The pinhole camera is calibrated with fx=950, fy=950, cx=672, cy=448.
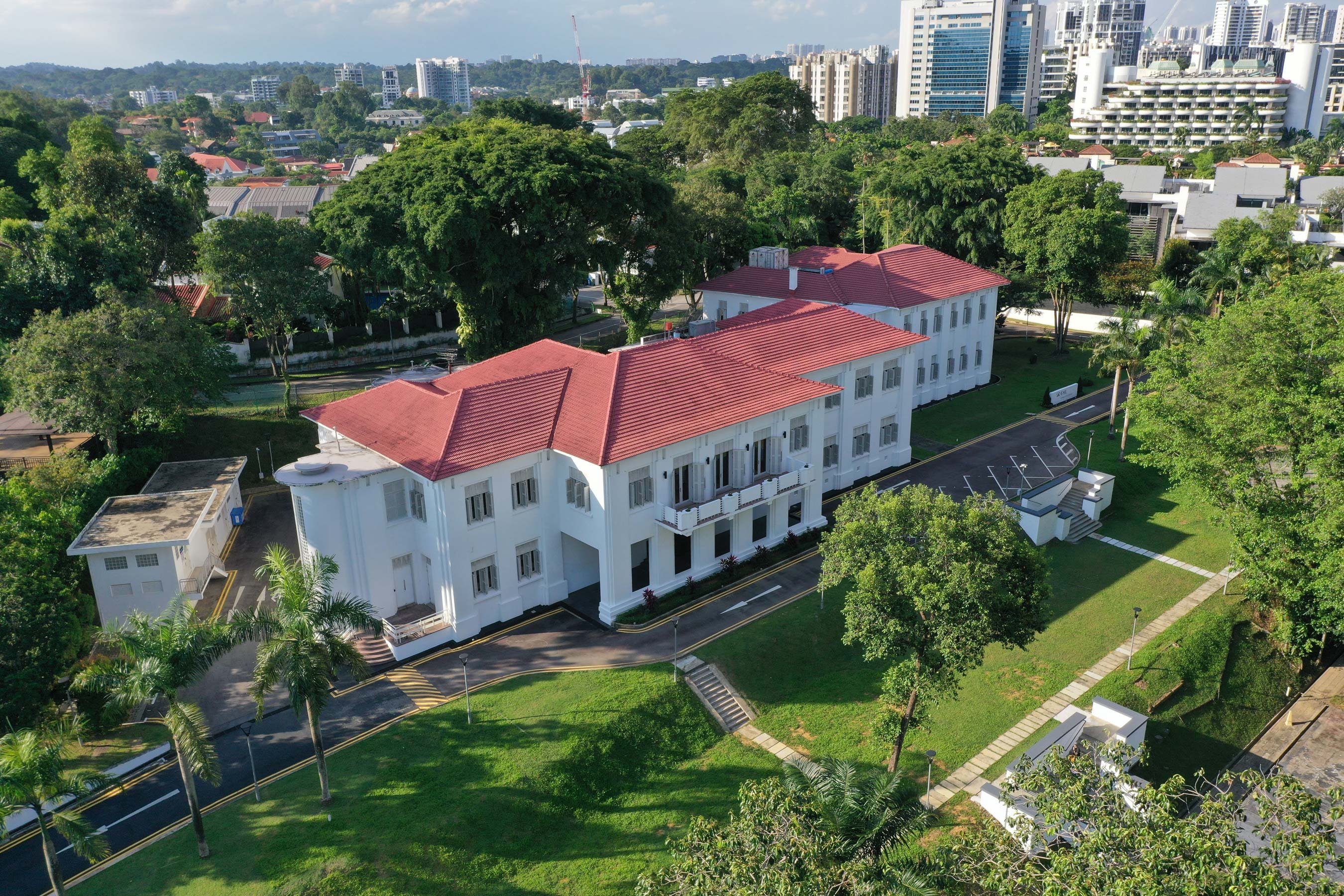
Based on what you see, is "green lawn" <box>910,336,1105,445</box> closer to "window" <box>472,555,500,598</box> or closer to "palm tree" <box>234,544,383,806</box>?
"window" <box>472,555,500,598</box>

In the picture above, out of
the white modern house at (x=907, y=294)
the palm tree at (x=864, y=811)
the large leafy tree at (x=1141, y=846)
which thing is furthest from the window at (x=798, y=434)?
the large leafy tree at (x=1141, y=846)

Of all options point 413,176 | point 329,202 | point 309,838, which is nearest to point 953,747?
point 309,838

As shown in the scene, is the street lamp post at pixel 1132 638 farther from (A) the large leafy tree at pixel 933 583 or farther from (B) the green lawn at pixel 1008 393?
(B) the green lawn at pixel 1008 393

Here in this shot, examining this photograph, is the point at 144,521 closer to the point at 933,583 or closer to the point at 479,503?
the point at 479,503

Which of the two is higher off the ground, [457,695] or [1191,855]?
[1191,855]

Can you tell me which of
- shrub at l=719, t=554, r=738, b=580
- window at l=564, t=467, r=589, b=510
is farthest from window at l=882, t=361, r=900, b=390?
window at l=564, t=467, r=589, b=510

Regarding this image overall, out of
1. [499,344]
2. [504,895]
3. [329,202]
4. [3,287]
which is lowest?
[504,895]

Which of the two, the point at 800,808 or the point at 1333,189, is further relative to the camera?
the point at 1333,189

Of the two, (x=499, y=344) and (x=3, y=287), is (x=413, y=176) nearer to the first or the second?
(x=499, y=344)
